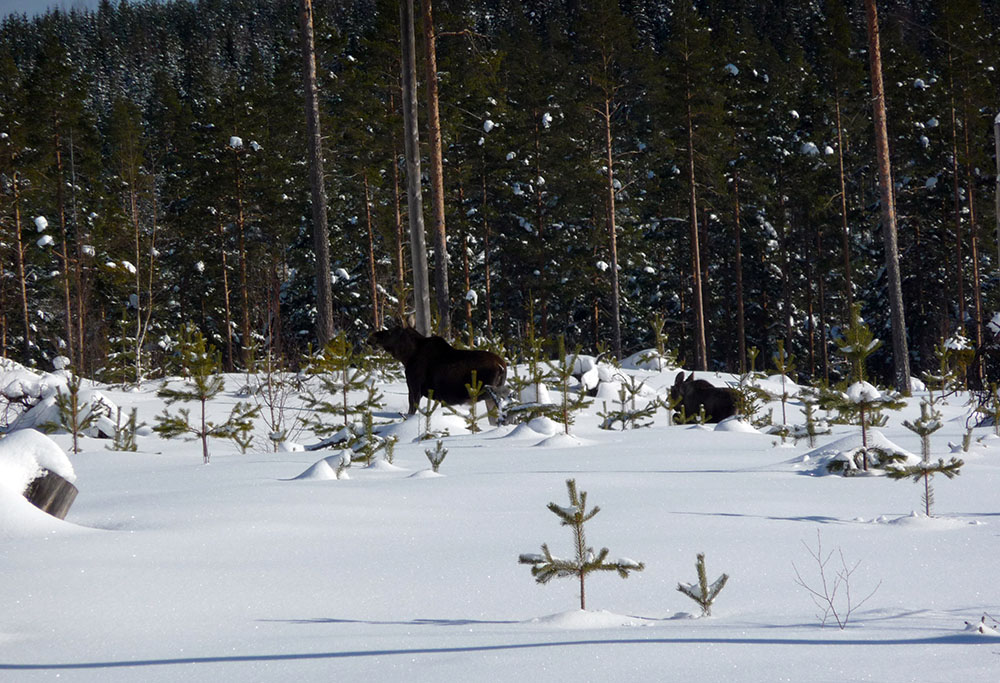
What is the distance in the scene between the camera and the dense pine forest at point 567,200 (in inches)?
1150

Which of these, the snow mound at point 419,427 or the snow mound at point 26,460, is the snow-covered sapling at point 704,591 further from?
the snow mound at point 419,427

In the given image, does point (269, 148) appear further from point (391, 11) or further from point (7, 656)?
point (7, 656)

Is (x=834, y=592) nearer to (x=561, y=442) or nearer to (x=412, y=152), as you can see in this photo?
(x=561, y=442)

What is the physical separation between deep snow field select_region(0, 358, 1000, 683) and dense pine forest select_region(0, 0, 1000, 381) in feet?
71.4

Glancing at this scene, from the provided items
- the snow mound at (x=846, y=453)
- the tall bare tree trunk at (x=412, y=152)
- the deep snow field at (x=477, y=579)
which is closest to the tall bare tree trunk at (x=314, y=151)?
the tall bare tree trunk at (x=412, y=152)

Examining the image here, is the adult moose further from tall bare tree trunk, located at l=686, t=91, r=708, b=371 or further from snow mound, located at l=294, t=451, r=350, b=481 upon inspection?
tall bare tree trunk, located at l=686, t=91, r=708, b=371

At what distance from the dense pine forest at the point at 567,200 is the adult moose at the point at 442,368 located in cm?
1635

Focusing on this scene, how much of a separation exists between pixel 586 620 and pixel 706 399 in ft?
29.9

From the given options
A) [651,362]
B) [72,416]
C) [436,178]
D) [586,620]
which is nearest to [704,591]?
[586,620]

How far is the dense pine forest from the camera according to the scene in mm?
29203

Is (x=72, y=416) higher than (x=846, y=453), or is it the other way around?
(x=72, y=416)

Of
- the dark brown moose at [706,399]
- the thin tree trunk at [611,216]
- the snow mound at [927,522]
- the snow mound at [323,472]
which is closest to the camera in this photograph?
the snow mound at [927,522]

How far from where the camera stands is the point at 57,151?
111 ft

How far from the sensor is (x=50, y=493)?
4.52m
